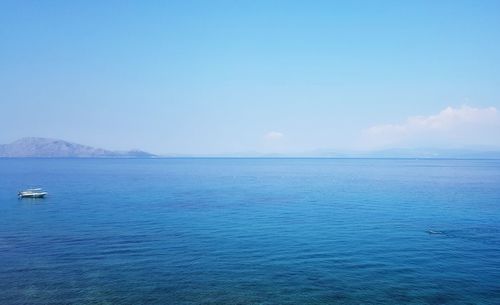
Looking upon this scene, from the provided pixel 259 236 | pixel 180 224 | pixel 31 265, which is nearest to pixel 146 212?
pixel 180 224

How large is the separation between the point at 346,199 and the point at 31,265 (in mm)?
72285

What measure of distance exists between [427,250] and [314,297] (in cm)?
2181

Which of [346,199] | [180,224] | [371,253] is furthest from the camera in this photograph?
[346,199]

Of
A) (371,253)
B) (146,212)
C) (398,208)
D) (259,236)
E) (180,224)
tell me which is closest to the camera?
(371,253)

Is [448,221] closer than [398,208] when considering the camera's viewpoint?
Yes

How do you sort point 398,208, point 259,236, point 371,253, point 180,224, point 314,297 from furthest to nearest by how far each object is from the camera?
point 398,208 → point 180,224 → point 259,236 → point 371,253 → point 314,297

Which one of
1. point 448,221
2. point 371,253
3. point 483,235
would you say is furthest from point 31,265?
point 448,221

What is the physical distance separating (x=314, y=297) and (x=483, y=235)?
115 ft

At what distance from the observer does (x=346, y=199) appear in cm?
9731

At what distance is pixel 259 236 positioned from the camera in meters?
55.7

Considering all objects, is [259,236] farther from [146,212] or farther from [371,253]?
[146,212]

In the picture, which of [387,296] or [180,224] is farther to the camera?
[180,224]

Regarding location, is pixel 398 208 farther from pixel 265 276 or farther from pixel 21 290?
pixel 21 290

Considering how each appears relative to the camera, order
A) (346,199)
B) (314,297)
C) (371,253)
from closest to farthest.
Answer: (314,297), (371,253), (346,199)
